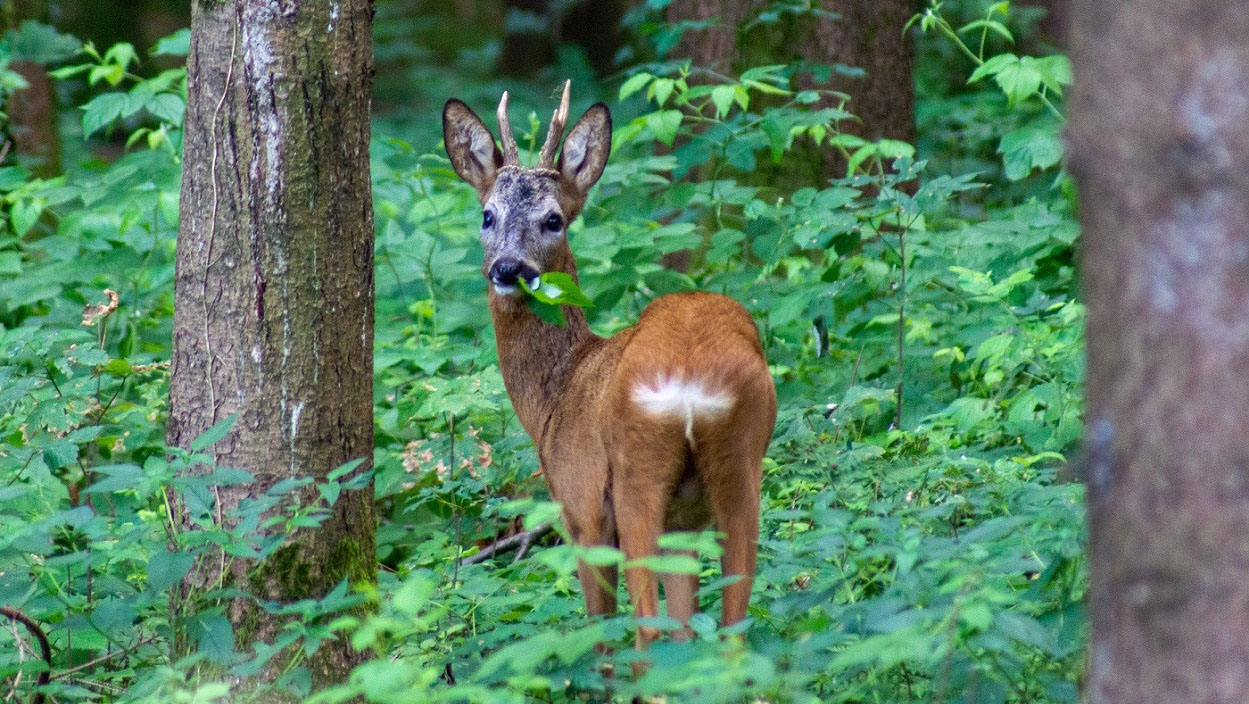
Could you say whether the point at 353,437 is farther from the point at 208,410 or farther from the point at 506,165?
the point at 506,165

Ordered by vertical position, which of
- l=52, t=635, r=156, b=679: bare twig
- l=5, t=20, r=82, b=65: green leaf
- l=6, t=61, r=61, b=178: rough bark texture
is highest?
l=5, t=20, r=82, b=65: green leaf

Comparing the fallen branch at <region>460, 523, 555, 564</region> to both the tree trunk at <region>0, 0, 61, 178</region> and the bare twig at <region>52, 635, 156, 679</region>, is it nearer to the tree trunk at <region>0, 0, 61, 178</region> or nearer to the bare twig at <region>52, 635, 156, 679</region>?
the bare twig at <region>52, 635, 156, 679</region>

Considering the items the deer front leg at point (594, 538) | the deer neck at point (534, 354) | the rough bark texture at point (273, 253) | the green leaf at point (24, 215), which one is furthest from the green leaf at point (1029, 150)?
the green leaf at point (24, 215)

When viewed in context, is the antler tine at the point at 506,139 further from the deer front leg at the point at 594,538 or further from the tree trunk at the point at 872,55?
the tree trunk at the point at 872,55

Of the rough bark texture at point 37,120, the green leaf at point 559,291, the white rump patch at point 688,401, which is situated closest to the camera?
the white rump patch at point 688,401

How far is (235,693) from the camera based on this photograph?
3441mm

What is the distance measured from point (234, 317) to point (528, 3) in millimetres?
14611

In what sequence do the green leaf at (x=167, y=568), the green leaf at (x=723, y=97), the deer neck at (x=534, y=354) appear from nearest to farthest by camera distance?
the green leaf at (x=167, y=568) < the deer neck at (x=534, y=354) < the green leaf at (x=723, y=97)

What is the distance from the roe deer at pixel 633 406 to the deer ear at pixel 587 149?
0.57 feet

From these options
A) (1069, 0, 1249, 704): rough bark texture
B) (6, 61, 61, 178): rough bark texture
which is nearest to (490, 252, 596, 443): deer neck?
(1069, 0, 1249, 704): rough bark texture

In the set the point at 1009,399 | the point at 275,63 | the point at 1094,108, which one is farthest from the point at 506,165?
the point at 1094,108

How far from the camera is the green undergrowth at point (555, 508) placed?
2.68m

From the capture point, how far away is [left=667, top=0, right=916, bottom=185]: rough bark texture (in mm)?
7164

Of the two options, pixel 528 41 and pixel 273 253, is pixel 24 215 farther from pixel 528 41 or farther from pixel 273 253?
pixel 528 41
